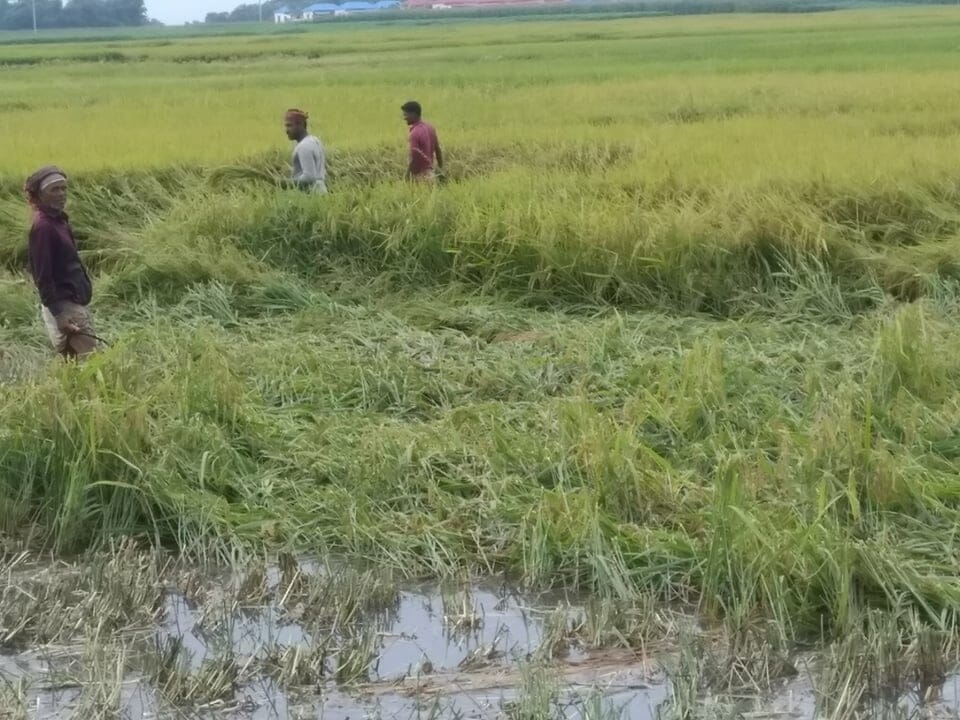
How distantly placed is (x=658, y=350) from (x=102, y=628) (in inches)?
116

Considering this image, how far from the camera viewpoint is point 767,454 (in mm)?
4383

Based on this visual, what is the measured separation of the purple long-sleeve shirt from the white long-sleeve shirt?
2716 millimetres

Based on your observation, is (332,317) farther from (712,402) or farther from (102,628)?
(102,628)

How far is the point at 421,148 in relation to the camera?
8.42 meters

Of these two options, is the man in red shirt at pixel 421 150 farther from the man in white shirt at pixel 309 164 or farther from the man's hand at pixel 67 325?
the man's hand at pixel 67 325

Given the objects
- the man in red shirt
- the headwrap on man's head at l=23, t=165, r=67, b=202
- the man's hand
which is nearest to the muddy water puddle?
the man's hand

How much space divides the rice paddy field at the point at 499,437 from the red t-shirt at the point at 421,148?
381 mm

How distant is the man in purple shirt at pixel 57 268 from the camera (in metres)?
5.30

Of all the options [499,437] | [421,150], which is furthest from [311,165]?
[499,437]

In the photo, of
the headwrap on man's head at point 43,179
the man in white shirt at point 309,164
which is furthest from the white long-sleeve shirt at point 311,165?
the headwrap on man's head at point 43,179

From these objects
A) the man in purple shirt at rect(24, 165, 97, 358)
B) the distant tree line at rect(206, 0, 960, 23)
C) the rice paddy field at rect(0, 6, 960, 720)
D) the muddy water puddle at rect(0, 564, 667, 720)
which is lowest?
the muddy water puddle at rect(0, 564, 667, 720)

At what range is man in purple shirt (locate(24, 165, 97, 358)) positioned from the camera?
17.4ft

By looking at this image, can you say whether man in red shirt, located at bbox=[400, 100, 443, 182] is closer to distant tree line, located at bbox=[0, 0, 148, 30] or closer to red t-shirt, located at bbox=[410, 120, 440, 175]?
red t-shirt, located at bbox=[410, 120, 440, 175]

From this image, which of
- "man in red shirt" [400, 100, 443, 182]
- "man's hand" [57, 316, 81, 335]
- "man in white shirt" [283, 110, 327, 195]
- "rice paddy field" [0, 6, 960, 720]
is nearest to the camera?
"rice paddy field" [0, 6, 960, 720]
